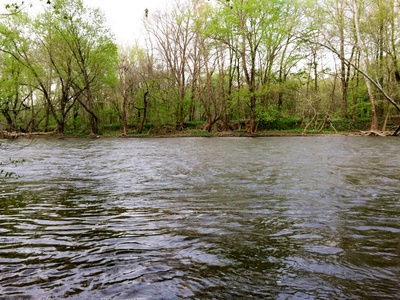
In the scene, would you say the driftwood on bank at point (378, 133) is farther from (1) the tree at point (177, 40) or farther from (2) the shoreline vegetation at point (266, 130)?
(1) the tree at point (177, 40)

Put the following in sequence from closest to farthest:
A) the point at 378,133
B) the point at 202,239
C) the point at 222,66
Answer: the point at 202,239 → the point at 378,133 → the point at 222,66

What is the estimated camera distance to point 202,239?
15.3 feet

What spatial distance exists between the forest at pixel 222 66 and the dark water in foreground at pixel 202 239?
30.1 meters

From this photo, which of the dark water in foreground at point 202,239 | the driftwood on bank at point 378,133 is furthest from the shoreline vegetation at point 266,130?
the dark water in foreground at point 202,239

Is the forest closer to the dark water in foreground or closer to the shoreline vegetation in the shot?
the shoreline vegetation

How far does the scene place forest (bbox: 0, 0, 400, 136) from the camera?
116 feet

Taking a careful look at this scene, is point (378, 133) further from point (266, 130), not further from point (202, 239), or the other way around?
point (202, 239)

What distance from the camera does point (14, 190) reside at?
27.1 ft

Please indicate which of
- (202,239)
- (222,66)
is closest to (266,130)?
(222,66)

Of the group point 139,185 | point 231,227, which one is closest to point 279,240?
point 231,227

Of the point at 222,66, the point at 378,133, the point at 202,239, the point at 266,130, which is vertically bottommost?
the point at 202,239

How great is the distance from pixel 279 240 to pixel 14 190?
23.6ft

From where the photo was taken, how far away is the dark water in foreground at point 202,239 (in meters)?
3.27

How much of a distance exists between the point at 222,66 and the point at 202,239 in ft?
130
